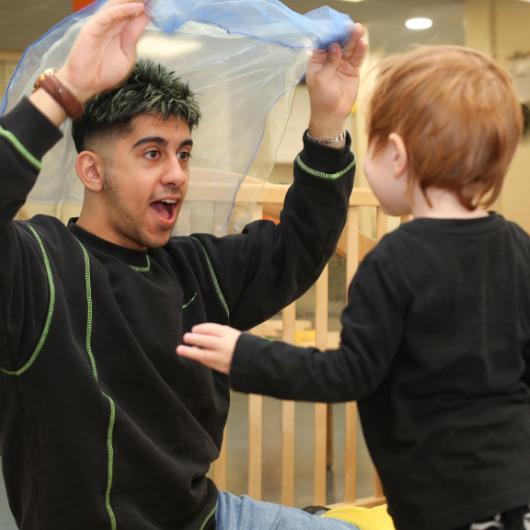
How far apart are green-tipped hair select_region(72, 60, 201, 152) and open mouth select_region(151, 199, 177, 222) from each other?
0.42 feet

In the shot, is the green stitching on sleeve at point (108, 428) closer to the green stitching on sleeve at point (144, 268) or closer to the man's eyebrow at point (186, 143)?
the green stitching on sleeve at point (144, 268)

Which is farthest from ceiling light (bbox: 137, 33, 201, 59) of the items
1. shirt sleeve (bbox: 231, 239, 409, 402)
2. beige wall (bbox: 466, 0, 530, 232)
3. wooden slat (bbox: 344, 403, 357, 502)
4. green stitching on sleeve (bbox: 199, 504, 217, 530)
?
beige wall (bbox: 466, 0, 530, 232)

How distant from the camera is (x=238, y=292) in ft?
4.53

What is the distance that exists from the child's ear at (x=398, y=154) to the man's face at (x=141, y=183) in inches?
18.5

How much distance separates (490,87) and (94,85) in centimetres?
51

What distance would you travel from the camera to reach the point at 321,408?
2205 millimetres

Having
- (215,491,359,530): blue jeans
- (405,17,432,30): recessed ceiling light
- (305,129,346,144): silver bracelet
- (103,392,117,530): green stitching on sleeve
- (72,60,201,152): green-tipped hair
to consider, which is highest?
(405,17,432,30): recessed ceiling light

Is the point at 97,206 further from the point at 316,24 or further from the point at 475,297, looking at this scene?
the point at 475,297

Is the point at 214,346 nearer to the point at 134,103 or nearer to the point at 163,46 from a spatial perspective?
the point at 134,103

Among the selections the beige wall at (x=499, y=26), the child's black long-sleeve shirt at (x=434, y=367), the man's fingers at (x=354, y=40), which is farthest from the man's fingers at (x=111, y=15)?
the beige wall at (x=499, y=26)

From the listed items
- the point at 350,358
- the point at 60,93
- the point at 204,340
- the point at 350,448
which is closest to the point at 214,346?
the point at 204,340

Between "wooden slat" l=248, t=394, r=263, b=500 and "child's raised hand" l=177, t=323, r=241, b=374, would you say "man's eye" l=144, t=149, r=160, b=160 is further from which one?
"wooden slat" l=248, t=394, r=263, b=500

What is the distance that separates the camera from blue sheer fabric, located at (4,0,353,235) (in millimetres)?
1212

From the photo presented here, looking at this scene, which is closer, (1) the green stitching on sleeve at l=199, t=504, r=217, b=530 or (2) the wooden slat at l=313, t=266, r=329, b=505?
(1) the green stitching on sleeve at l=199, t=504, r=217, b=530
